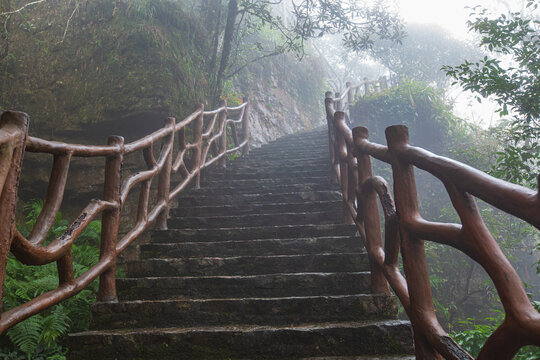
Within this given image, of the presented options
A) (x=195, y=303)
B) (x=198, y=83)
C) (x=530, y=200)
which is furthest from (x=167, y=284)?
(x=198, y=83)

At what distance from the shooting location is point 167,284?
9.14 feet

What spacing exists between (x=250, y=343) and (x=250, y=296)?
551mm

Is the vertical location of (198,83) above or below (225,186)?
above

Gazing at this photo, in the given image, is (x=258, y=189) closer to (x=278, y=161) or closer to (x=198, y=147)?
(x=198, y=147)

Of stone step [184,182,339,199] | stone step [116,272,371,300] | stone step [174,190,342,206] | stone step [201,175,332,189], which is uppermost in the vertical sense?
stone step [201,175,332,189]

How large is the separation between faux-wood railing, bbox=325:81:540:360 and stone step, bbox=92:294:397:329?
21cm

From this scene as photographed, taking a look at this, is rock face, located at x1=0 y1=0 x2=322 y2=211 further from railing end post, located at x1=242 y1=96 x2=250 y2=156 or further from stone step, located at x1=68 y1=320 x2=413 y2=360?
stone step, located at x1=68 y1=320 x2=413 y2=360

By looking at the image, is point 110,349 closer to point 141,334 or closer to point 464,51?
point 141,334

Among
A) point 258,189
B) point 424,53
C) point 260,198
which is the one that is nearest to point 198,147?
point 258,189

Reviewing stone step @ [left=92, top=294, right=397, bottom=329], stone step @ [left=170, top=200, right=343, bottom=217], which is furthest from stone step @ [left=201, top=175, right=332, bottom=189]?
stone step @ [left=92, top=294, right=397, bottom=329]

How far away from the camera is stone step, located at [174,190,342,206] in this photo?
450 cm

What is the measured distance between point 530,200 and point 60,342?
9.46 ft

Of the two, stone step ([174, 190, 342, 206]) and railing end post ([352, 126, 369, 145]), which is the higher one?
railing end post ([352, 126, 369, 145])

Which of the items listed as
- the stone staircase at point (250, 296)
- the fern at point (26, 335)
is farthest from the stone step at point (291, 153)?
the fern at point (26, 335)
